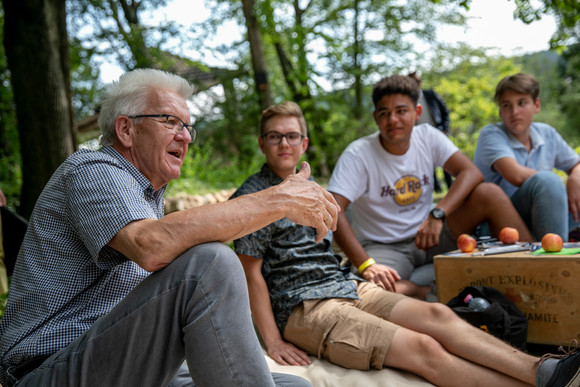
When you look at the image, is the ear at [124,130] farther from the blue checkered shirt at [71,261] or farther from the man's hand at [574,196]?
the man's hand at [574,196]

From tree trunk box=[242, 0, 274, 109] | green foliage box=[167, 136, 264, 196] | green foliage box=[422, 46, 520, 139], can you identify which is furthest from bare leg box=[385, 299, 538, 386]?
green foliage box=[422, 46, 520, 139]

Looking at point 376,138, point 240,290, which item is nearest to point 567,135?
point 376,138

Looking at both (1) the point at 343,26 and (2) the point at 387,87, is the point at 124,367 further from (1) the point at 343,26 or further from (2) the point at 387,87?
(1) the point at 343,26

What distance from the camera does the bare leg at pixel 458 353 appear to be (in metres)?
2.05

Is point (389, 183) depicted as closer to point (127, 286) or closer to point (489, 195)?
point (489, 195)

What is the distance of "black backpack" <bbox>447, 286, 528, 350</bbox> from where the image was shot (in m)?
2.46

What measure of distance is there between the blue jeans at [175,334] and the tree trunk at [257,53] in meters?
8.19

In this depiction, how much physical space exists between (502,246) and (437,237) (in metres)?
0.45

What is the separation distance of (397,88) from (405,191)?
72 cm

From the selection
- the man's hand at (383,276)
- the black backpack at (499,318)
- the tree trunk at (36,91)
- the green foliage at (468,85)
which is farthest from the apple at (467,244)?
the green foliage at (468,85)

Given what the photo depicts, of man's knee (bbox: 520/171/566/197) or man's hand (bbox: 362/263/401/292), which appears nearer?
→ man's hand (bbox: 362/263/401/292)

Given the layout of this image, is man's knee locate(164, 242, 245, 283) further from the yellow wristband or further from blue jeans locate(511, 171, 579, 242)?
blue jeans locate(511, 171, 579, 242)

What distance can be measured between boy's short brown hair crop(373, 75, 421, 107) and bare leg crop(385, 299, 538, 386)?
1.59m

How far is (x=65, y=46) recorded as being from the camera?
18.0 ft
